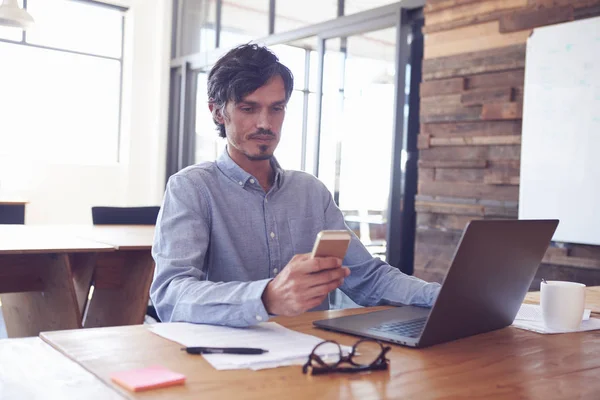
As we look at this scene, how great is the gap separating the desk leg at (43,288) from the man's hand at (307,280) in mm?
1791

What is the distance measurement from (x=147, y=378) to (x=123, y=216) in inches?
123

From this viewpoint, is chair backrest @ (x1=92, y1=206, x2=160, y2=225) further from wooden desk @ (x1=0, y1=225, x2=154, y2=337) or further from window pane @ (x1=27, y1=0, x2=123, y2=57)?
window pane @ (x1=27, y1=0, x2=123, y2=57)

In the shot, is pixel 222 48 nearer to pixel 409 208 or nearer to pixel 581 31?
pixel 409 208

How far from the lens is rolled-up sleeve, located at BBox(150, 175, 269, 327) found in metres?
1.22

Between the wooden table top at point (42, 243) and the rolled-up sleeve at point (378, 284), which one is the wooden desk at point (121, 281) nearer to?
the wooden table top at point (42, 243)

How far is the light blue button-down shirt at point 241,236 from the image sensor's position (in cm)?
145

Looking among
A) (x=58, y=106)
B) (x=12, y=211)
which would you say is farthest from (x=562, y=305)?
(x=58, y=106)

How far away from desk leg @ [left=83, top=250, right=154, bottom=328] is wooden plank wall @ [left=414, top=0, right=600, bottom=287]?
168 centimetres

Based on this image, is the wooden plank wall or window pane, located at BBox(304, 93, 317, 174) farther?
window pane, located at BBox(304, 93, 317, 174)

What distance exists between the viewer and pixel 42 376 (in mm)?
911

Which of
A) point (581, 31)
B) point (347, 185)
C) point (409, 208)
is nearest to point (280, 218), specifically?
point (581, 31)

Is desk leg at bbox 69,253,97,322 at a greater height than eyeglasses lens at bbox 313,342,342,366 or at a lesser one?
lesser

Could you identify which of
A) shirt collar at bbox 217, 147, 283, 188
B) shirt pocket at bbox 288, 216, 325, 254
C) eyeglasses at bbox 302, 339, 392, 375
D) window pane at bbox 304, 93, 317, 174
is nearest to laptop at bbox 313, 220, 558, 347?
eyeglasses at bbox 302, 339, 392, 375

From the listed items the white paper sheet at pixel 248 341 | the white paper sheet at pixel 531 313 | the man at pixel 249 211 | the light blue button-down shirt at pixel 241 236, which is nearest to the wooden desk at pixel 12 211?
the man at pixel 249 211
